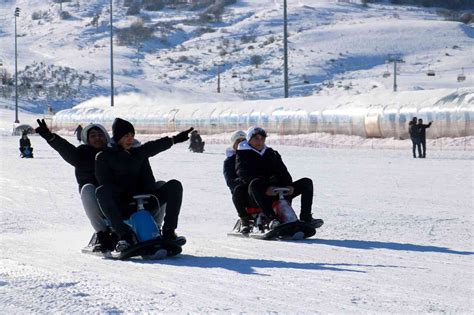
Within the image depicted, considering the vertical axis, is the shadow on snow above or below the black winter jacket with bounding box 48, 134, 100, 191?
below

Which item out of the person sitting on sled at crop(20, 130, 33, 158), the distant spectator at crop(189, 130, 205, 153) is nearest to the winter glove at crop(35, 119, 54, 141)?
the person sitting on sled at crop(20, 130, 33, 158)

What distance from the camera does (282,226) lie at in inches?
416

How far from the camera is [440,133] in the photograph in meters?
38.4

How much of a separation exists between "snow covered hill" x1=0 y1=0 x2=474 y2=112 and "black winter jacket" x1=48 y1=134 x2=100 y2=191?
7610 centimetres

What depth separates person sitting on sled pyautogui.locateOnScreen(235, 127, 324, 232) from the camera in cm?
1090

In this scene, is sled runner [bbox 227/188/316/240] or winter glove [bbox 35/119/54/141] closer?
winter glove [bbox 35/119/54/141]

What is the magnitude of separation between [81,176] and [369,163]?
61.2 ft

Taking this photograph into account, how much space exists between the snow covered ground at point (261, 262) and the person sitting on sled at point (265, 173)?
0.46m

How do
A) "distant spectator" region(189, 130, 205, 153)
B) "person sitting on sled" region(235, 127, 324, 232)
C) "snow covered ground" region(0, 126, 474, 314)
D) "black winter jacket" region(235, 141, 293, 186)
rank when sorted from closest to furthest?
"snow covered ground" region(0, 126, 474, 314)
"person sitting on sled" region(235, 127, 324, 232)
"black winter jacket" region(235, 141, 293, 186)
"distant spectator" region(189, 130, 205, 153)

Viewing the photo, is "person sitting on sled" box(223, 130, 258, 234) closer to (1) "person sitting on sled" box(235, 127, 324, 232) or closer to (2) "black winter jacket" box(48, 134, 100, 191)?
(1) "person sitting on sled" box(235, 127, 324, 232)

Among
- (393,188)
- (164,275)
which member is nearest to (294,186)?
(164,275)

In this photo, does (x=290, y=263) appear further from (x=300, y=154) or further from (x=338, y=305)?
(x=300, y=154)

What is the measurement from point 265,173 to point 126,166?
2.14 m

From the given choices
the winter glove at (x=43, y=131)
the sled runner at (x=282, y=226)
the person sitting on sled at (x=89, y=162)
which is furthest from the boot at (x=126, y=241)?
the sled runner at (x=282, y=226)
